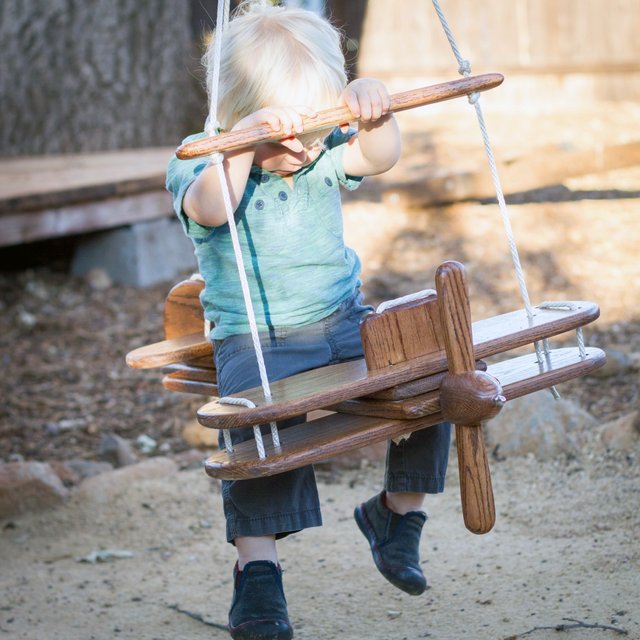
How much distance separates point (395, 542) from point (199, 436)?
211 cm

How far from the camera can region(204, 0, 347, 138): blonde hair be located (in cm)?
246

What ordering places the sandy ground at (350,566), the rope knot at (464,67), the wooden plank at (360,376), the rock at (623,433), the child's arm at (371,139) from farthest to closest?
the rock at (623,433), the sandy ground at (350,566), the rope knot at (464,67), the child's arm at (371,139), the wooden plank at (360,376)

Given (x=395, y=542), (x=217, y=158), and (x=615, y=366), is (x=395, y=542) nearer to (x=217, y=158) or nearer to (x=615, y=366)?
(x=217, y=158)

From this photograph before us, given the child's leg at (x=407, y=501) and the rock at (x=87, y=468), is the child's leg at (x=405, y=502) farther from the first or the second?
the rock at (x=87, y=468)

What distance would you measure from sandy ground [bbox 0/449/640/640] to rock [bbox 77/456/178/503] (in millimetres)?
53

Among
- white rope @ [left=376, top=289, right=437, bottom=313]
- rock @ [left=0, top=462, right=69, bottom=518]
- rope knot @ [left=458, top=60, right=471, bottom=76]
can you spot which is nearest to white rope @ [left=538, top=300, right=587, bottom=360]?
white rope @ [left=376, top=289, right=437, bottom=313]

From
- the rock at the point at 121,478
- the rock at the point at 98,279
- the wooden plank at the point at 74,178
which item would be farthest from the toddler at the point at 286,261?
the rock at the point at 98,279

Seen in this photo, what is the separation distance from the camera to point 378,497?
9.46 feet

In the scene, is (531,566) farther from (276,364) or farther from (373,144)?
(373,144)

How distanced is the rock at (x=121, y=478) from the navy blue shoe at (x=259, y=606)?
5.79 feet

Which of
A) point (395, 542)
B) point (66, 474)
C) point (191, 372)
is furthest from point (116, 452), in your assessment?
point (395, 542)

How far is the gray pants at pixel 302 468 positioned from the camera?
243 centimetres

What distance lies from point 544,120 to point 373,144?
23.7ft

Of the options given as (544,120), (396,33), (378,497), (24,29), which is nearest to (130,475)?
(378,497)
